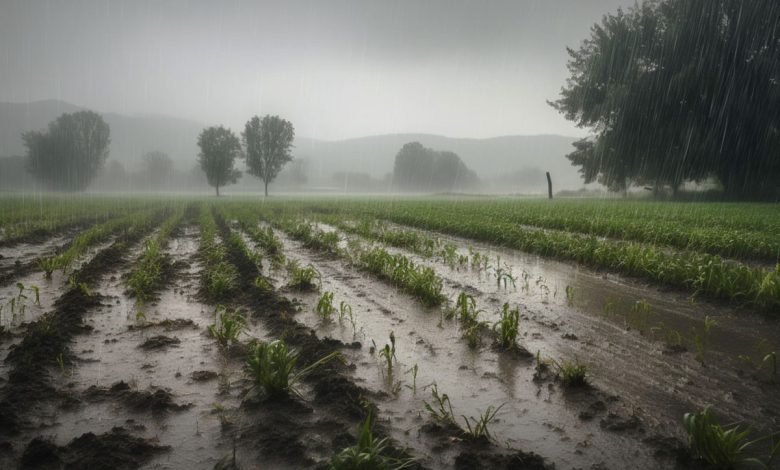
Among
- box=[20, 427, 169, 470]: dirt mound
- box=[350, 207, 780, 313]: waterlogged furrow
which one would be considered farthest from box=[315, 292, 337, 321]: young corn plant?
box=[350, 207, 780, 313]: waterlogged furrow

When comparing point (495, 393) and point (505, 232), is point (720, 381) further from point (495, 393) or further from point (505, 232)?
point (505, 232)

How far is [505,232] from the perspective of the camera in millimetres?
12617

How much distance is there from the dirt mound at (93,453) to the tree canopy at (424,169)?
120 metres

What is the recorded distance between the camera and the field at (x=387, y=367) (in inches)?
105

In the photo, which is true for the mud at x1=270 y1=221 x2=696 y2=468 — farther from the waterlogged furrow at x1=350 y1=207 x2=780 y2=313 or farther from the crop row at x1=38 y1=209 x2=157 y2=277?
Result: the crop row at x1=38 y1=209 x2=157 y2=277

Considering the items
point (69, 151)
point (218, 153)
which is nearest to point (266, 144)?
point (218, 153)

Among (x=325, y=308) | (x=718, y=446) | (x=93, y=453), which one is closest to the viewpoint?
(x=718, y=446)

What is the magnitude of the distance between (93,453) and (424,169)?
11997 cm

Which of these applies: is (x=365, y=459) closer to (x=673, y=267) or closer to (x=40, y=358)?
(x=40, y=358)

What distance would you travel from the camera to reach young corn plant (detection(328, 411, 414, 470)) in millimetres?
2213

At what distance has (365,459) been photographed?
220 cm

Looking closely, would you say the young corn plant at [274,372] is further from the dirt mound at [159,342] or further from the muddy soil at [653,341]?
the muddy soil at [653,341]

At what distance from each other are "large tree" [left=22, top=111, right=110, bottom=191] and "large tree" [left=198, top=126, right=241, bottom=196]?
29.2 metres

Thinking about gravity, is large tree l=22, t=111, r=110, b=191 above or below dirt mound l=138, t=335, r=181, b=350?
above
